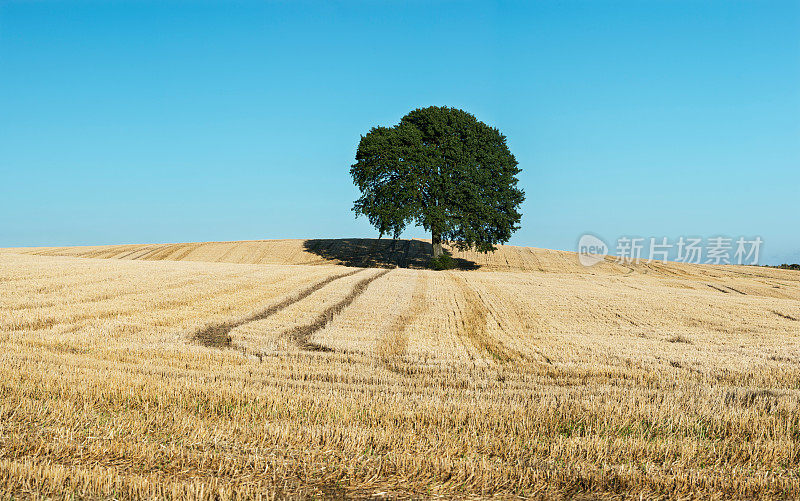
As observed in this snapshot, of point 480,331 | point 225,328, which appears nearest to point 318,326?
point 225,328

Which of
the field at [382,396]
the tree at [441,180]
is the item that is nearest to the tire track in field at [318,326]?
the field at [382,396]

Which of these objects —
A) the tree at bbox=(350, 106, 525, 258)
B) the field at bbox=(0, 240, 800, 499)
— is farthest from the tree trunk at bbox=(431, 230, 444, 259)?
the field at bbox=(0, 240, 800, 499)

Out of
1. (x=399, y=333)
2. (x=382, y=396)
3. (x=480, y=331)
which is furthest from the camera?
(x=480, y=331)

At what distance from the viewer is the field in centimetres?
579

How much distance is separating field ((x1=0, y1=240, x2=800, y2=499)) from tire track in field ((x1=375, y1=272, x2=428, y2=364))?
0.13 meters

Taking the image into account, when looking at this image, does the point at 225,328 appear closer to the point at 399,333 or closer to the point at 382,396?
the point at 399,333

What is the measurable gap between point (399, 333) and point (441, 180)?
29612 millimetres

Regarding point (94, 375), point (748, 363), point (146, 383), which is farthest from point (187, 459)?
point (748, 363)

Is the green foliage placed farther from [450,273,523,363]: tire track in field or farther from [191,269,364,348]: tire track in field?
[191,269,364,348]: tire track in field

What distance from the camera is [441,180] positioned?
4538 cm

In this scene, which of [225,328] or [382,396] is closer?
[382,396]

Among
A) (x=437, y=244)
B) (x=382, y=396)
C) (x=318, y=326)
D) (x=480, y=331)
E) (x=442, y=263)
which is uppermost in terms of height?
(x=437, y=244)

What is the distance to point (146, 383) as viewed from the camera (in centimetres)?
917

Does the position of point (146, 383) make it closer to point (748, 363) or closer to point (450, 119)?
point (748, 363)
